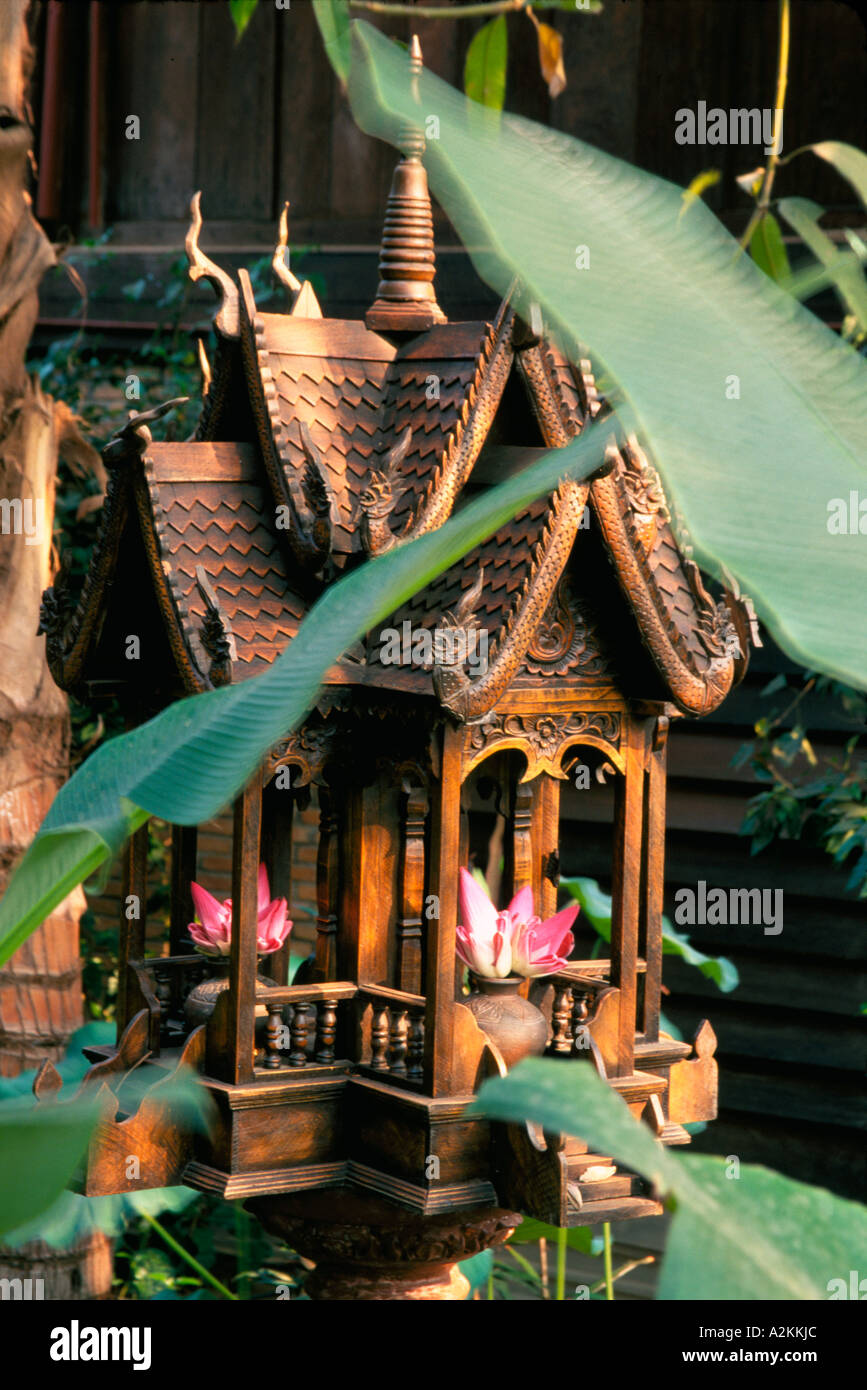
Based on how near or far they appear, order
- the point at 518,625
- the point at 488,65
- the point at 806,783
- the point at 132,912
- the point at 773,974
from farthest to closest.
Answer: the point at 773,974
the point at 806,783
the point at 488,65
the point at 132,912
the point at 518,625

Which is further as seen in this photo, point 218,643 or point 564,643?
point 564,643

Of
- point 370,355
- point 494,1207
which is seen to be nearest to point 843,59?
point 370,355

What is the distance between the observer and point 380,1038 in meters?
1.41

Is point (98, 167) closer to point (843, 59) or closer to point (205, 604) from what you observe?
point (843, 59)

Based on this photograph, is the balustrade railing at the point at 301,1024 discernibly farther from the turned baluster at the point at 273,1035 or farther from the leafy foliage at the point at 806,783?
the leafy foliage at the point at 806,783

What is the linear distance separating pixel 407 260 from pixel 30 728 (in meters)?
Answer: 1.31

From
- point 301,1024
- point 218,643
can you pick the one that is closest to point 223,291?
point 218,643

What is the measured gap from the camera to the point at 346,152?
4.06 meters

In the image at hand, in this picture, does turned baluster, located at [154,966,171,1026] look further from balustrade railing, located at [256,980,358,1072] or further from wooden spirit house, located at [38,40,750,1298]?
balustrade railing, located at [256,980,358,1072]

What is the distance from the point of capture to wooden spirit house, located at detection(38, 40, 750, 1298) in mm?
1312

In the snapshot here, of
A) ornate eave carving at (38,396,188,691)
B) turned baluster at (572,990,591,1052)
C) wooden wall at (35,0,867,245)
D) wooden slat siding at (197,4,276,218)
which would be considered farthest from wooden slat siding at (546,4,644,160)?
turned baluster at (572,990,591,1052)

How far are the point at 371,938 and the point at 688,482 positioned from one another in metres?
1.24

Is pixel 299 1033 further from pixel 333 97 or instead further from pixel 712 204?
pixel 333 97

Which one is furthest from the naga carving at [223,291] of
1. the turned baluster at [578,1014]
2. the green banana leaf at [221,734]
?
the green banana leaf at [221,734]
